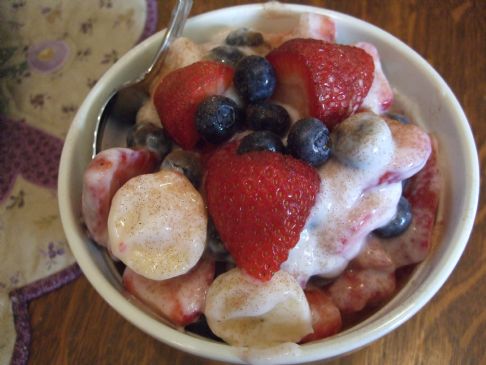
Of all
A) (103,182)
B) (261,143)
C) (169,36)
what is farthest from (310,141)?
(169,36)

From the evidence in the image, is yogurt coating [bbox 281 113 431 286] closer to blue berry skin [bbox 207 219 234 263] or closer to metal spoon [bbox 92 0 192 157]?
blue berry skin [bbox 207 219 234 263]

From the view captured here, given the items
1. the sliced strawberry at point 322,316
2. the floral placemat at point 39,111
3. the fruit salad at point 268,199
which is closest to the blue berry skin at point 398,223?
the fruit salad at point 268,199

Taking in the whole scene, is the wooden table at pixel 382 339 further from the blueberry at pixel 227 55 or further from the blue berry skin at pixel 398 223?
the blueberry at pixel 227 55

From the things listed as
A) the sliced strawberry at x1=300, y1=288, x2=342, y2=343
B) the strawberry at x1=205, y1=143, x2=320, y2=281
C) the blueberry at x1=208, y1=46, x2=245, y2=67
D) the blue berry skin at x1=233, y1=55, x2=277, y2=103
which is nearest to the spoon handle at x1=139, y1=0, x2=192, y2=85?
the blueberry at x1=208, y1=46, x2=245, y2=67

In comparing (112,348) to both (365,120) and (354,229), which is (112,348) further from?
(365,120)

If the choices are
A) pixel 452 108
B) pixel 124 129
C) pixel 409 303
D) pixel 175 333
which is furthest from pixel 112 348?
pixel 452 108

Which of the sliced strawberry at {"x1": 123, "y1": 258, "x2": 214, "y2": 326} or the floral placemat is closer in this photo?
the sliced strawberry at {"x1": 123, "y1": 258, "x2": 214, "y2": 326}

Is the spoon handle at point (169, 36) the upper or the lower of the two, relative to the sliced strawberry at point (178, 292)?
upper
